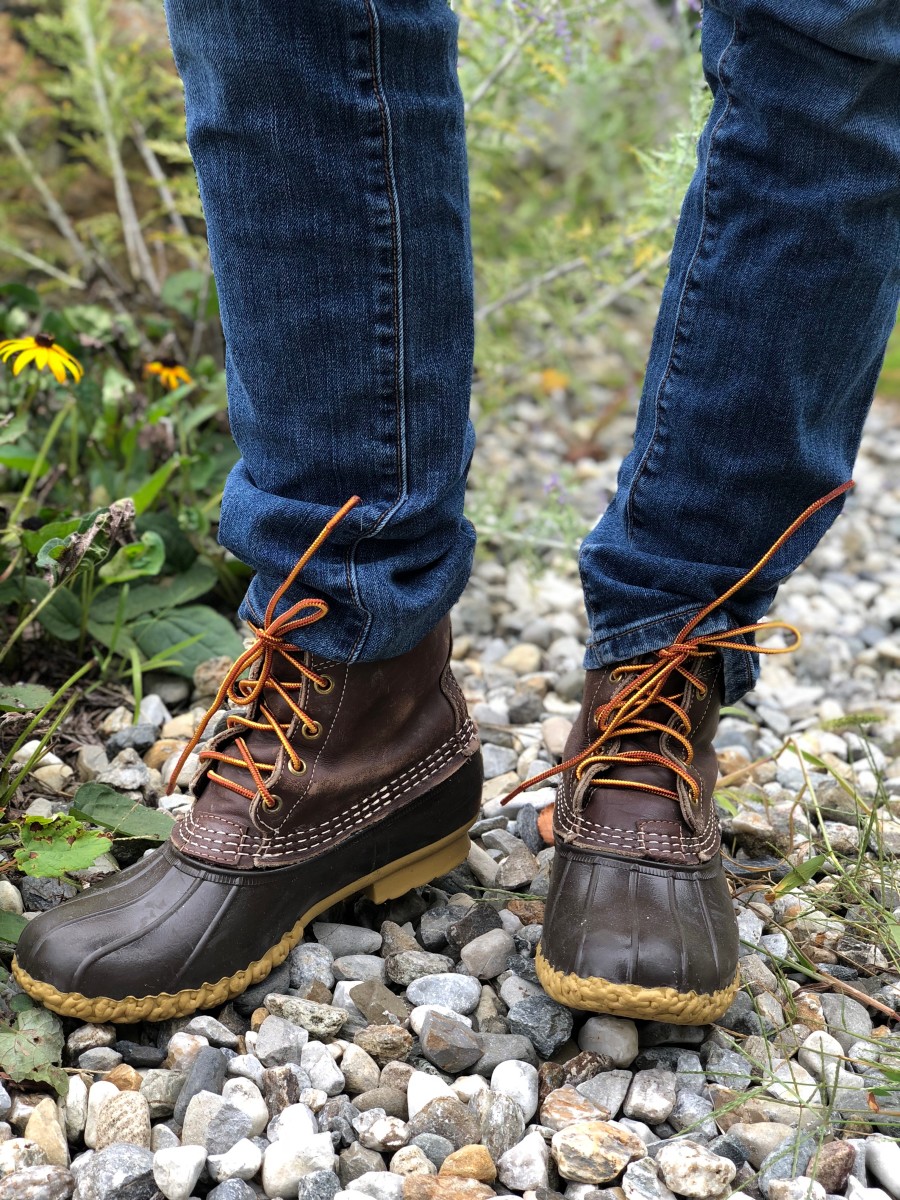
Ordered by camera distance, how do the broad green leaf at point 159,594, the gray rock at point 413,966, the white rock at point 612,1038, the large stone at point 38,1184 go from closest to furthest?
1. the large stone at point 38,1184
2. the white rock at point 612,1038
3. the gray rock at point 413,966
4. the broad green leaf at point 159,594

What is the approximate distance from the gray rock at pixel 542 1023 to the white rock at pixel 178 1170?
13.6 inches

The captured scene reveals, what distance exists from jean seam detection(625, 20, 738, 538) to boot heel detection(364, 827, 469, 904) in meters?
0.44

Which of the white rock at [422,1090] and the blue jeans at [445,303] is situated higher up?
the blue jeans at [445,303]

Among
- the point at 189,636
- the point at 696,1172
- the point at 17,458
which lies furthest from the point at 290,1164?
the point at 17,458

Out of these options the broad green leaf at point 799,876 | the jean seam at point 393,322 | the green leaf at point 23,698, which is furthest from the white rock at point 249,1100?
the broad green leaf at point 799,876

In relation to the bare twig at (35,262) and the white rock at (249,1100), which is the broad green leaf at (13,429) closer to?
the bare twig at (35,262)

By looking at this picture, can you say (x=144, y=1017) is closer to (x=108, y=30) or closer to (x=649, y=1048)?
(x=649, y=1048)

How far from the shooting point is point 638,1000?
106cm

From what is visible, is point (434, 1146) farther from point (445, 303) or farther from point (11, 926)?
point (445, 303)

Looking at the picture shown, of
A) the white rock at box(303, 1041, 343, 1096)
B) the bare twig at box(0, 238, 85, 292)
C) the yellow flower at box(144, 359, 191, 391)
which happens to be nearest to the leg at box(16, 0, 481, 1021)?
the white rock at box(303, 1041, 343, 1096)

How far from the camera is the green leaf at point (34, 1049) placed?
3.36 feet

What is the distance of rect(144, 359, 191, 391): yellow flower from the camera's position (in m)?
2.13

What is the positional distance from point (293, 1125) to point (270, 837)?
28 centimetres

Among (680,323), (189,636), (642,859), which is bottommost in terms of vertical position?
(189,636)
